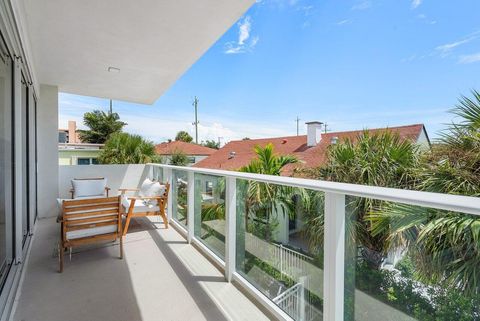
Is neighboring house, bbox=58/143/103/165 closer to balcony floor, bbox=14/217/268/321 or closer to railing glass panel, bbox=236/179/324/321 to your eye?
balcony floor, bbox=14/217/268/321

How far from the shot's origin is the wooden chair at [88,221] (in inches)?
109

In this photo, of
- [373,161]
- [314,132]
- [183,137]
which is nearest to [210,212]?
[373,161]

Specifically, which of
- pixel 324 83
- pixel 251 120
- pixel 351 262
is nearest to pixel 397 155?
pixel 351 262

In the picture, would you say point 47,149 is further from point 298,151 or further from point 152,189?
point 298,151

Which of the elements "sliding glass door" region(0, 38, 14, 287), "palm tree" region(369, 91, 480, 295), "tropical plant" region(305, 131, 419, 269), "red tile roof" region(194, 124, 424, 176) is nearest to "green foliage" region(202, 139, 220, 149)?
"red tile roof" region(194, 124, 424, 176)

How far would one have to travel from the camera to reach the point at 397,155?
512 centimetres

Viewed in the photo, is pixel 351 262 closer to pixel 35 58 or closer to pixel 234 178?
pixel 234 178

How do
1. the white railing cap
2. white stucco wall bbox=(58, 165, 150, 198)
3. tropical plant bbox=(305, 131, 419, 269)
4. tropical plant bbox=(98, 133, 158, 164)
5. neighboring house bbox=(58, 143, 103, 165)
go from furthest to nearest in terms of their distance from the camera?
neighboring house bbox=(58, 143, 103, 165) < tropical plant bbox=(98, 133, 158, 164) < white stucco wall bbox=(58, 165, 150, 198) < tropical plant bbox=(305, 131, 419, 269) < the white railing cap

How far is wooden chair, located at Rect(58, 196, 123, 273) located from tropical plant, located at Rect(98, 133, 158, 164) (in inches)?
179

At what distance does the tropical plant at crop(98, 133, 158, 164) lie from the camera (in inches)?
295

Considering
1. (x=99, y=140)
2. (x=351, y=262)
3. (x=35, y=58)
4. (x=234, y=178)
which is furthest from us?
(x=99, y=140)

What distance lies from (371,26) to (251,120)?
60.9ft

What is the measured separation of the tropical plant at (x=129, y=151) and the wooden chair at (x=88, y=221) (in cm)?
455

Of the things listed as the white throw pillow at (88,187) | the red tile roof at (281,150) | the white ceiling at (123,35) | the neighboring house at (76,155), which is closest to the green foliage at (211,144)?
the red tile roof at (281,150)
